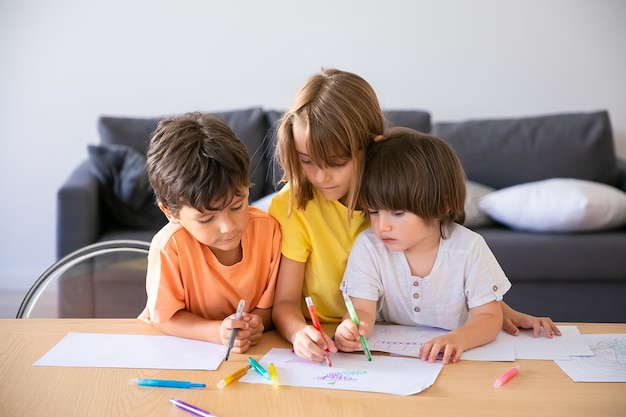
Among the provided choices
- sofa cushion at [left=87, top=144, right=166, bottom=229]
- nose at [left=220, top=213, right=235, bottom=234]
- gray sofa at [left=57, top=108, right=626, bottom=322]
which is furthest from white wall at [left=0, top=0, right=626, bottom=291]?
nose at [left=220, top=213, right=235, bottom=234]

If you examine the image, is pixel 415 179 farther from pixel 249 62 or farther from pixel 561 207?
pixel 249 62

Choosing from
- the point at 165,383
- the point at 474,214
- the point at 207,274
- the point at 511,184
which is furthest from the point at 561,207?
the point at 165,383

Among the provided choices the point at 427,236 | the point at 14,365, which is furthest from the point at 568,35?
the point at 14,365

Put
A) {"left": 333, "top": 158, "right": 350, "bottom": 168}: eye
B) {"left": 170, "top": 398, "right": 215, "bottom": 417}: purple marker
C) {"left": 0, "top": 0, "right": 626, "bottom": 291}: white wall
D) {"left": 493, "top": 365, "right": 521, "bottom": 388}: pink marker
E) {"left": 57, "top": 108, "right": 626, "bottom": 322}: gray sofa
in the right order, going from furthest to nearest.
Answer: {"left": 0, "top": 0, "right": 626, "bottom": 291}: white wall, {"left": 57, "top": 108, "right": 626, "bottom": 322}: gray sofa, {"left": 333, "top": 158, "right": 350, "bottom": 168}: eye, {"left": 493, "top": 365, "right": 521, "bottom": 388}: pink marker, {"left": 170, "top": 398, "right": 215, "bottom": 417}: purple marker

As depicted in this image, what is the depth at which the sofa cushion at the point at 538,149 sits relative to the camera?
358 centimetres

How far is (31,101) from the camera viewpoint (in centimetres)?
407

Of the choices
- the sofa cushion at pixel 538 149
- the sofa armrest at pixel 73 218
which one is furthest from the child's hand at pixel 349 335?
the sofa cushion at pixel 538 149

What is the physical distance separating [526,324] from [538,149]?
227 cm

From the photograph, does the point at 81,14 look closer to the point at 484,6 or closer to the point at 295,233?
the point at 484,6

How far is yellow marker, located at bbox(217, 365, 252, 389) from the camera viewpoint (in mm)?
1221

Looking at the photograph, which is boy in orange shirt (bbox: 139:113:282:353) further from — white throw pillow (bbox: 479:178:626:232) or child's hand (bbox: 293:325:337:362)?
white throw pillow (bbox: 479:178:626:232)

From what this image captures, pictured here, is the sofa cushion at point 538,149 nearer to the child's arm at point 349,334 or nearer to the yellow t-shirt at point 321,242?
the yellow t-shirt at point 321,242

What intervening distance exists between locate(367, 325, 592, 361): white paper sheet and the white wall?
2647mm

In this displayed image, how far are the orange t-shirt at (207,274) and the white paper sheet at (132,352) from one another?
0.08 meters
